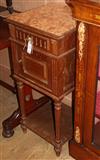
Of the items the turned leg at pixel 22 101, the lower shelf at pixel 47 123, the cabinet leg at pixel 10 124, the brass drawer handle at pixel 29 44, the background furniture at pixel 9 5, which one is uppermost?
the background furniture at pixel 9 5

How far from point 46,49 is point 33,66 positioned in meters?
0.18

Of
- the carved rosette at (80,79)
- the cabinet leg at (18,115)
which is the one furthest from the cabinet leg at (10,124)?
the carved rosette at (80,79)

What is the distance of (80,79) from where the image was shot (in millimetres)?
1426

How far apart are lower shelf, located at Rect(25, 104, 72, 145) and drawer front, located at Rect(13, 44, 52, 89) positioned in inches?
17.7

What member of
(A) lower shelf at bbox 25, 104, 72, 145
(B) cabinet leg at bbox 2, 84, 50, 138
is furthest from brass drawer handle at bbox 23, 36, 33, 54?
(A) lower shelf at bbox 25, 104, 72, 145

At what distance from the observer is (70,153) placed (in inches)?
72.7

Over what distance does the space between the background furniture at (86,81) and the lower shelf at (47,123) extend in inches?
5.3

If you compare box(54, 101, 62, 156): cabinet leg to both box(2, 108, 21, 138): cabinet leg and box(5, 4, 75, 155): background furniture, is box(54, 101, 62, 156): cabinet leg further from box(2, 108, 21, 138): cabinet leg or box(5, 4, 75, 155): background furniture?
box(2, 108, 21, 138): cabinet leg

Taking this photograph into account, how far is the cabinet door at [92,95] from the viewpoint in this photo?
1250 mm

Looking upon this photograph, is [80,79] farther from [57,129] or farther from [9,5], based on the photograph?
[9,5]

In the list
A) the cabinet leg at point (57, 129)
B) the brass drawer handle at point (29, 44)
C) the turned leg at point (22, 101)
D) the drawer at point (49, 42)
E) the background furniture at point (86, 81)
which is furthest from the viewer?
the turned leg at point (22, 101)

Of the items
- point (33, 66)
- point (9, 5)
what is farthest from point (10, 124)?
point (9, 5)

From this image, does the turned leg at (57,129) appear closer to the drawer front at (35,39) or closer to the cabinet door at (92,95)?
the cabinet door at (92,95)

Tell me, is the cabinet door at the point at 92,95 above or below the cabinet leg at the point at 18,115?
above
